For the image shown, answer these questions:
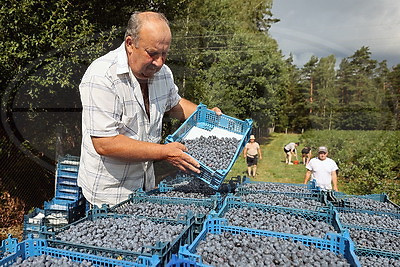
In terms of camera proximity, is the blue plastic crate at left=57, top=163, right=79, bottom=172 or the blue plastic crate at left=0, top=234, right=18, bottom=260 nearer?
the blue plastic crate at left=0, top=234, right=18, bottom=260

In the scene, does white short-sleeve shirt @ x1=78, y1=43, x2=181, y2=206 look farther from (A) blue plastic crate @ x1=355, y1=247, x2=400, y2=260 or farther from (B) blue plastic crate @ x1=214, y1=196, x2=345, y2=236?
(A) blue plastic crate @ x1=355, y1=247, x2=400, y2=260

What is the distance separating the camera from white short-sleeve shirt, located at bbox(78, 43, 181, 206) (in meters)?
2.33

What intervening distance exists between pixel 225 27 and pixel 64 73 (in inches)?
579

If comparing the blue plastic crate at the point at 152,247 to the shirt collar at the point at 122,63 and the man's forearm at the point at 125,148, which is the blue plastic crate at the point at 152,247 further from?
the shirt collar at the point at 122,63

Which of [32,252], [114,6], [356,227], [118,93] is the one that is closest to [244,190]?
[356,227]

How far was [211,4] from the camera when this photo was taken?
53.9 feet

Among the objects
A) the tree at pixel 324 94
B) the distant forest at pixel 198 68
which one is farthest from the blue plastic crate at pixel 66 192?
the tree at pixel 324 94

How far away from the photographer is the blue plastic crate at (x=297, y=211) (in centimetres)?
228

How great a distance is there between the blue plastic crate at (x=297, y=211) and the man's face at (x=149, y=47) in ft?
4.00

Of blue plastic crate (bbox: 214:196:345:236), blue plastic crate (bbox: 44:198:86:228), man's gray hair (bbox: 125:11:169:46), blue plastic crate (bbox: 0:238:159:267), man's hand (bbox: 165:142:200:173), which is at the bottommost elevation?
blue plastic crate (bbox: 44:198:86:228)

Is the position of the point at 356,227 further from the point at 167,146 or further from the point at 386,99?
the point at 386,99

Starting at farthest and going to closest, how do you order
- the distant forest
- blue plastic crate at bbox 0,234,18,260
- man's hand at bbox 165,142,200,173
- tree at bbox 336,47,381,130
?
tree at bbox 336,47,381,130, the distant forest, man's hand at bbox 165,142,200,173, blue plastic crate at bbox 0,234,18,260

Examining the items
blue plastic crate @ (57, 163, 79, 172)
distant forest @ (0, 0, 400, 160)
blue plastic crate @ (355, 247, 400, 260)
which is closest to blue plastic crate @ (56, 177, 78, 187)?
blue plastic crate @ (57, 163, 79, 172)

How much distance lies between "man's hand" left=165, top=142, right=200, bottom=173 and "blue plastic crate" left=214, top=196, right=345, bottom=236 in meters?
0.41
